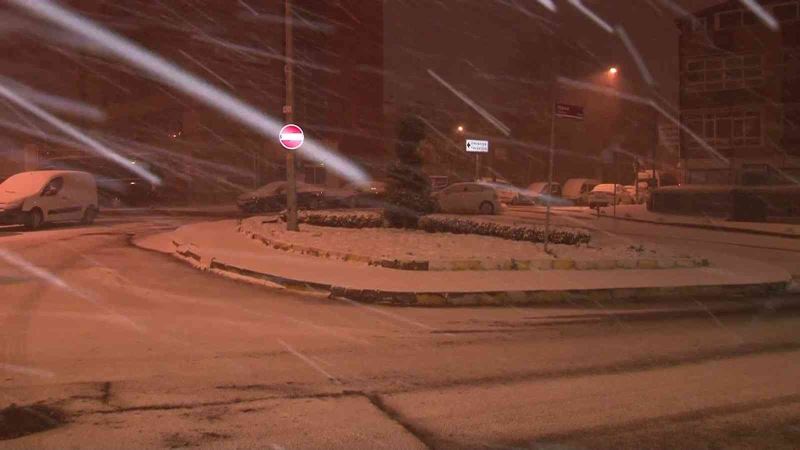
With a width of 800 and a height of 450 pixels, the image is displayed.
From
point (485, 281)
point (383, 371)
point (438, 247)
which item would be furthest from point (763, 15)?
point (383, 371)

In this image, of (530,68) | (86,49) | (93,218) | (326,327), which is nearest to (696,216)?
(93,218)

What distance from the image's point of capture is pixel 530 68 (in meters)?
67.6

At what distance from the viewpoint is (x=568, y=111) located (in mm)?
13234

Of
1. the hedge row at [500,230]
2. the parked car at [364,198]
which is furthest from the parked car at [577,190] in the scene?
the hedge row at [500,230]

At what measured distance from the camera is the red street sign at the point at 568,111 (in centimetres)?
1316

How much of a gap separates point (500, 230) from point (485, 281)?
5.25 m

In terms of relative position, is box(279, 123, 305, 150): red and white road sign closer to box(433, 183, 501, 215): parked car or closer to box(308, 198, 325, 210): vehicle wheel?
box(433, 183, 501, 215): parked car

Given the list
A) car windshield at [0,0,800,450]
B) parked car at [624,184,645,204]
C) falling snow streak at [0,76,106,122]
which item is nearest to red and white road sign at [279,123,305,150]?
car windshield at [0,0,800,450]

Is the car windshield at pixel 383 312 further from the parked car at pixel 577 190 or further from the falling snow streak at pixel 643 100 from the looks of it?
the falling snow streak at pixel 643 100

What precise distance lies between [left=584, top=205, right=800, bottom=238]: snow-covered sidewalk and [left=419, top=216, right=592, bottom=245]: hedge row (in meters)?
10.8

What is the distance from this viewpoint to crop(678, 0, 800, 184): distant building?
40.8 metres

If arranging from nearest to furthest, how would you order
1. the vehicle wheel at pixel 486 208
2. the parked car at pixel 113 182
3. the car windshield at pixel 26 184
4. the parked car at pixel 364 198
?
the car windshield at pixel 26 184 < the vehicle wheel at pixel 486 208 < the parked car at pixel 364 198 < the parked car at pixel 113 182

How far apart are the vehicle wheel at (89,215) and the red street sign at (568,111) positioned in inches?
611

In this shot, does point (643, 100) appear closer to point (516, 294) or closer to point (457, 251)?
point (457, 251)
